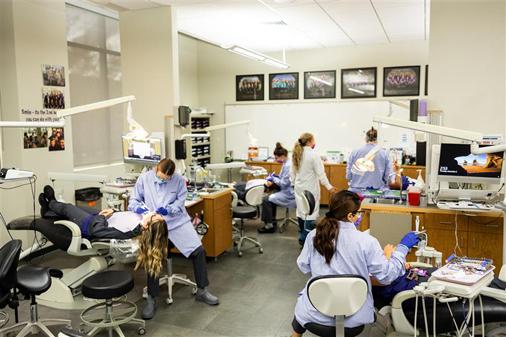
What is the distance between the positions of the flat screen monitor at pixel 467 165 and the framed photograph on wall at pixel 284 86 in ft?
14.8

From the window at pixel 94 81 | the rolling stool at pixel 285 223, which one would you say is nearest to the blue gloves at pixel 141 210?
the rolling stool at pixel 285 223

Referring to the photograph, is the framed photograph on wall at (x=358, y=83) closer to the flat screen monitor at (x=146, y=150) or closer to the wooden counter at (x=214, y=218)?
the wooden counter at (x=214, y=218)

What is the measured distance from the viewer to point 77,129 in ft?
19.2

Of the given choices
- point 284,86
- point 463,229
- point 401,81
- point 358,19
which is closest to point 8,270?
point 463,229

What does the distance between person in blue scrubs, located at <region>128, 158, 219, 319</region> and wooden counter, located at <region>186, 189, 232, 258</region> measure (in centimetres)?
60

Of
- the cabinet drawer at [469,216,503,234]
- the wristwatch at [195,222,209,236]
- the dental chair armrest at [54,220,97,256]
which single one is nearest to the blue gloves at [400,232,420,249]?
the cabinet drawer at [469,216,503,234]

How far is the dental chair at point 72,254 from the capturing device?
3.32 metres

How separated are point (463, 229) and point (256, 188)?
2.37 metres

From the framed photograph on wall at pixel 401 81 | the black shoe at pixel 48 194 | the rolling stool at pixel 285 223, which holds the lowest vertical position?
the rolling stool at pixel 285 223

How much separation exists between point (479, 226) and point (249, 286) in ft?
6.61

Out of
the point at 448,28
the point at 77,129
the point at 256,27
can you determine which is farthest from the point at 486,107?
the point at 77,129

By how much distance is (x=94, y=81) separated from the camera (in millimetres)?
6125

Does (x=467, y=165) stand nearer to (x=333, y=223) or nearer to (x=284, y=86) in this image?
(x=333, y=223)

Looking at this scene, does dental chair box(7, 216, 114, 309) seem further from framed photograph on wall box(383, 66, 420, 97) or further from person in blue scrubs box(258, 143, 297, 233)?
framed photograph on wall box(383, 66, 420, 97)
